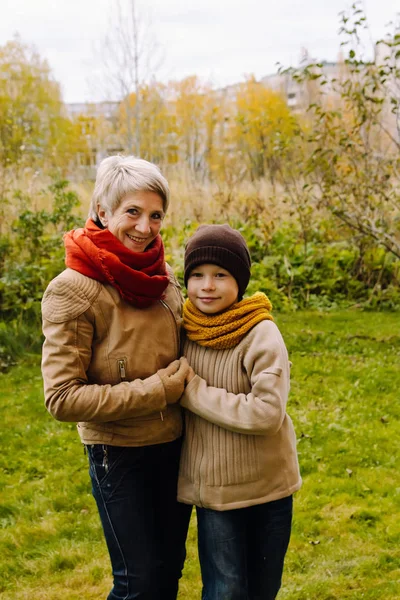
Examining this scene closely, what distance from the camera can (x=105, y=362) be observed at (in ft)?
6.49

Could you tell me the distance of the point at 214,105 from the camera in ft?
131

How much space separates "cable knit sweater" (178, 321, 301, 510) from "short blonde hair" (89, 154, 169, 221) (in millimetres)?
585


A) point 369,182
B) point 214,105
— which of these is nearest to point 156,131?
point 214,105

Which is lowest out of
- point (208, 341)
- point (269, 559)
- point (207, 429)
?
point (269, 559)

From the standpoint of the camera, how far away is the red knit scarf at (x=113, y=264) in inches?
77.4

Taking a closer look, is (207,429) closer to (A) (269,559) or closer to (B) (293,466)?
(B) (293,466)

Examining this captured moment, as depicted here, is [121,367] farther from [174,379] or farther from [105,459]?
[105,459]

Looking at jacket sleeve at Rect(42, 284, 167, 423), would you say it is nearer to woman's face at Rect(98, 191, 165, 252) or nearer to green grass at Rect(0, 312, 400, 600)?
woman's face at Rect(98, 191, 165, 252)

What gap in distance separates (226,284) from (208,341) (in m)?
0.20

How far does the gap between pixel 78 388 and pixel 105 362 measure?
0.13 metres

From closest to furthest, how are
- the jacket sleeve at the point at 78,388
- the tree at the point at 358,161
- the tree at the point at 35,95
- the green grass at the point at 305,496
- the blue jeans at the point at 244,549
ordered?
1. the jacket sleeve at the point at 78,388
2. the blue jeans at the point at 244,549
3. the green grass at the point at 305,496
4. the tree at the point at 358,161
5. the tree at the point at 35,95

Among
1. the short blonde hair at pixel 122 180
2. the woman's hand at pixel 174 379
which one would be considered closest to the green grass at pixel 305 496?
the woman's hand at pixel 174 379

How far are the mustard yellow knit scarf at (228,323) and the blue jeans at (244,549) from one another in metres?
0.56

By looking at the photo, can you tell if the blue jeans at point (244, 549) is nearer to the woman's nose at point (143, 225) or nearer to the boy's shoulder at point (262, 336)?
the boy's shoulder at point (262, 336)
